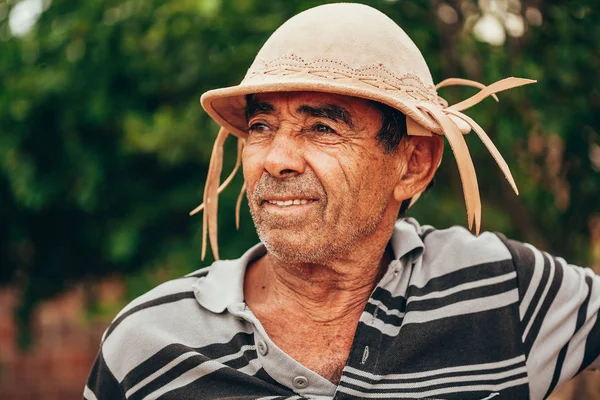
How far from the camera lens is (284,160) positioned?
2379 mm

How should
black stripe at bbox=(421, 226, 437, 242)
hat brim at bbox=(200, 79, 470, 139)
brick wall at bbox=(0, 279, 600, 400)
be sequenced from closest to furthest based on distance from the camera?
hat brim at bbox=(200, 79, 470, 139) → black stripe at bbox=(421, 226, 437, 242) → brick wall at bbox=(0, 279, 600, 400)

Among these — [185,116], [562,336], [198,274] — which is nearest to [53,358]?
[185,116]

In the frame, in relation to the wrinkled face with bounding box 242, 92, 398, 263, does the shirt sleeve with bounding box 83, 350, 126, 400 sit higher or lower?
lower

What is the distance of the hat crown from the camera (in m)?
2.39

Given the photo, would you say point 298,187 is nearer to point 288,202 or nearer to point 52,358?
point 288,202

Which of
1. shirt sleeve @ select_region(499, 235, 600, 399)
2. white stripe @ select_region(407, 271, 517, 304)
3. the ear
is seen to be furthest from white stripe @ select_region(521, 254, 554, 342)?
the ear

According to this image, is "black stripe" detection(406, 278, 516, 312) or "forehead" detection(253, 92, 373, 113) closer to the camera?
"forehead" detection(253, 92, 373, 113)

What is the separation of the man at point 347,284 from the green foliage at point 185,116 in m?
0.94

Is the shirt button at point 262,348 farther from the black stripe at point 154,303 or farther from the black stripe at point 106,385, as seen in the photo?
the black stripe at point 106,385

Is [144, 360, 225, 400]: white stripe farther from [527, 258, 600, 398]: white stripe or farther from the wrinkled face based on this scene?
[527, 258, 600, 398]: white stripe

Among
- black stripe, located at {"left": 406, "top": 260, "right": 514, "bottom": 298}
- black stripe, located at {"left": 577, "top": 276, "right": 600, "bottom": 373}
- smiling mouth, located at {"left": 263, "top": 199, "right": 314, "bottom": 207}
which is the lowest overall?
black stripe, located at {"left": 577, "top": 276, "right": 600, "bottom": 373}

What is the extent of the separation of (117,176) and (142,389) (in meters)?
2.16

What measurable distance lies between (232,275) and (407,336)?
22.0 inches

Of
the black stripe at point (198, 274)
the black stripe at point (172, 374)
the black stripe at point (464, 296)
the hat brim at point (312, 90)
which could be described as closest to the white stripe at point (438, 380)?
the black stripe at point (464, 296)
